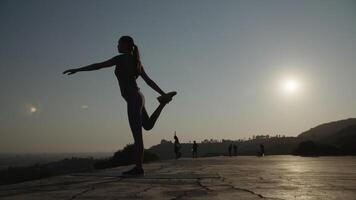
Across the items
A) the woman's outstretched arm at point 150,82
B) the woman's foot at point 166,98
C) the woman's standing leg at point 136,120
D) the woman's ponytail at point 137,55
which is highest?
the woman's ponytail at point 137,55

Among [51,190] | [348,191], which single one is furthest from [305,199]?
[51,190]

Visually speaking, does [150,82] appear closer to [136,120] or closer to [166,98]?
[166,98]

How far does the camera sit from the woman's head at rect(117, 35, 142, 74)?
6621mm

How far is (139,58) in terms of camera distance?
6.75 metres

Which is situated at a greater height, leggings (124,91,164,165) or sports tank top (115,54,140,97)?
sports tank top (115,54,140,97)

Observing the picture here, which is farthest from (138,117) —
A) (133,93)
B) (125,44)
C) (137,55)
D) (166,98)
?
(125,44)

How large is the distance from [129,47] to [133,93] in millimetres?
728

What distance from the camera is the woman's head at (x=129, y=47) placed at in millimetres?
6621

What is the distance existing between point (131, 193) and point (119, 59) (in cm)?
291

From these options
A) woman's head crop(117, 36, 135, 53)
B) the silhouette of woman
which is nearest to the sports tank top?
the silhouette of woman

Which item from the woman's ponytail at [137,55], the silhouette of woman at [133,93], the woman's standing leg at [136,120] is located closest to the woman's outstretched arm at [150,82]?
the silhouette of woman at [133,93]

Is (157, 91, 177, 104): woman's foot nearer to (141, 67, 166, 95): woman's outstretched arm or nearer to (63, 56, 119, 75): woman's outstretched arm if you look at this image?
(141, 67, 166, 95): woman's outstretched arm

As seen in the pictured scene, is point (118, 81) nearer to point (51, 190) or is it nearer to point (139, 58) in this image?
point (139, 58)

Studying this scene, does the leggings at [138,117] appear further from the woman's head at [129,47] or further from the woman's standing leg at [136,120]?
the woman's head at [129,47]
